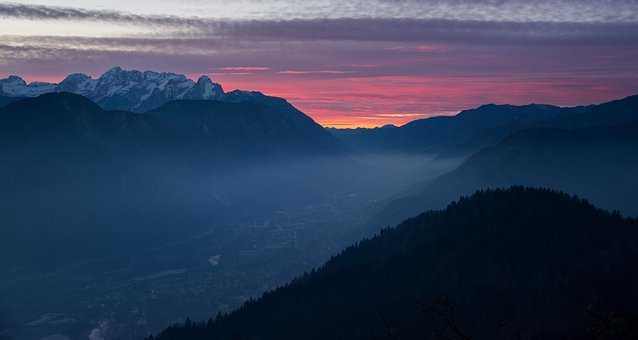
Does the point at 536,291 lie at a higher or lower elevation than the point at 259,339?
higher

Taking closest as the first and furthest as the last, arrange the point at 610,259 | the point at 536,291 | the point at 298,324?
the point at 536,291 < the point at 610,259 < the point at 298,324

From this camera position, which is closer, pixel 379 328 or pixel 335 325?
pixel 379 328

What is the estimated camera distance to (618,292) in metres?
160

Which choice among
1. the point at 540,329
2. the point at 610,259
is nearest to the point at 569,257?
the point at 610,259

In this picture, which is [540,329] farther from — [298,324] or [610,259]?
[298,324]

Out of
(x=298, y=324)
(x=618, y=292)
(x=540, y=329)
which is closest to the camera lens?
(x=540, y=329)

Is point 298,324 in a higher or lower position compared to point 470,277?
lower

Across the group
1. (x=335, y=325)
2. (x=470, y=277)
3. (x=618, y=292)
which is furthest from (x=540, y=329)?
(x=335, y=325)

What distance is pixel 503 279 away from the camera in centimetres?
18450

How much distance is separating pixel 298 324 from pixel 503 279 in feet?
225

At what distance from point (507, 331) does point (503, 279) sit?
35.3 meters

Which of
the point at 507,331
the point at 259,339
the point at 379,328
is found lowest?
the point at 259,339

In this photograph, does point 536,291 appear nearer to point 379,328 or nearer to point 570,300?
point 570,300

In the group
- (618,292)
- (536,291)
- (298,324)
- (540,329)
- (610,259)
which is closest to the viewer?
(540,329)
